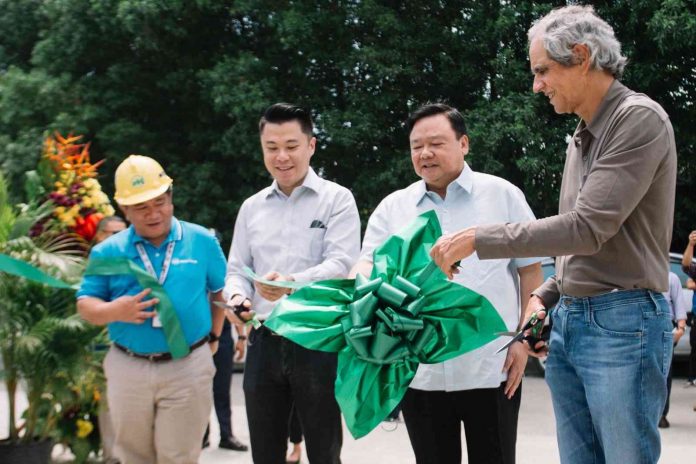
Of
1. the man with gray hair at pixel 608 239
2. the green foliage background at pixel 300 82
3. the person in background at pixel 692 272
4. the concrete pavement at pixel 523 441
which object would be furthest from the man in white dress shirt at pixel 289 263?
the green foliage background at pixel 300 82

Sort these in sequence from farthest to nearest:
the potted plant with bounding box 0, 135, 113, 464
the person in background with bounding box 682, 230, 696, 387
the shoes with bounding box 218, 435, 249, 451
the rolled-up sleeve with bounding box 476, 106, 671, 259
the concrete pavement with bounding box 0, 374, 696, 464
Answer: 1. the person in background with bounding box 682, 230, 696, 387
2. the shoes with bounding box 218, 435, 249, 451
3. the concrete pavement with bounding box 0, 374, 696, 464
4. the potted plant with bounding box 0, 135, 113, 464
5. the rolled-up sleeve with bounding box 476, 106, 671, 259

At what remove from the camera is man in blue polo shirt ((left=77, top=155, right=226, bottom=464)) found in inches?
167

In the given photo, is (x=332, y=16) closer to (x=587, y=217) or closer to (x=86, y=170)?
(x=86, y=170)

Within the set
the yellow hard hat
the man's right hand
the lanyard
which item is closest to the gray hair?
the man's right hand

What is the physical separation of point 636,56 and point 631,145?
12.0 m

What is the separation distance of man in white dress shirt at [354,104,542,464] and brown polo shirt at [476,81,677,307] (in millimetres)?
671

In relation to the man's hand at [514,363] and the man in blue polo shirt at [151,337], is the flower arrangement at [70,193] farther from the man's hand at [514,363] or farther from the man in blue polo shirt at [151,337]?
the man's hand at [514,363]

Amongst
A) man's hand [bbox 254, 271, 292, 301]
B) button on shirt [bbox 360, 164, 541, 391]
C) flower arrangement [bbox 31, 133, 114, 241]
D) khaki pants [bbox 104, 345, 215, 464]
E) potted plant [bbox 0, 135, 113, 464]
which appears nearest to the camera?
button on shirt [bbox 360, 164, 541, 391]

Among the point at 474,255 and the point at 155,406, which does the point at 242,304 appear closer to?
the point at 155,406

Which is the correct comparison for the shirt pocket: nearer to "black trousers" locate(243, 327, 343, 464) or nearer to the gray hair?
"black trousers" locate(243, 327, 343, 464)

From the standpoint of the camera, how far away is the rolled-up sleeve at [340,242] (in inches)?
154

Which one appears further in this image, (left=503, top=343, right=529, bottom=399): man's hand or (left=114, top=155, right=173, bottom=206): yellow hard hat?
(left=114, top=155, right=173, bottom=206): yellow hard hat

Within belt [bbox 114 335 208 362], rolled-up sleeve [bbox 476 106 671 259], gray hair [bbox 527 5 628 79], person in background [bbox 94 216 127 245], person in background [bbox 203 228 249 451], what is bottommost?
person in background [bbox 203 228 249 451]

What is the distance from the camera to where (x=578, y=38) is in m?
2.76
